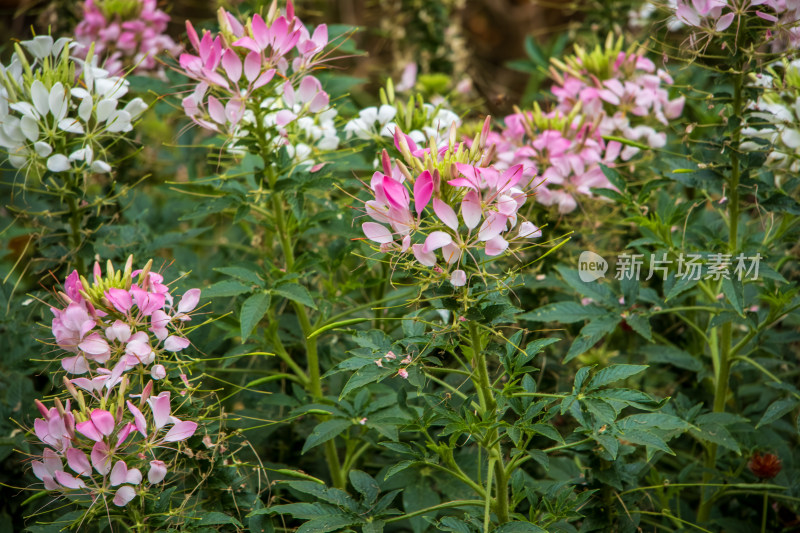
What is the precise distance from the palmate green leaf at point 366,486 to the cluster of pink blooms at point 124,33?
1.33 m

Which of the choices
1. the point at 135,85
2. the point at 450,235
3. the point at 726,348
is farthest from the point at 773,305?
the point at 135,85

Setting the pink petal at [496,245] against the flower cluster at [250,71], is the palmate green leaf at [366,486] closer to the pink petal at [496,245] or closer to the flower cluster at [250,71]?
the pink petal at [496,245]

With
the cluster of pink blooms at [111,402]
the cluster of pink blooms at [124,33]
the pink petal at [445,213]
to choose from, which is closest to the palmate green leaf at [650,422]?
the pink petal at [445,213]

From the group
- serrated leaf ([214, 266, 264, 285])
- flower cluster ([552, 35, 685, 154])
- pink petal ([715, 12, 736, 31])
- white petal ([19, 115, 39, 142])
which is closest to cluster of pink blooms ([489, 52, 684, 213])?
flower cluster ([552, 35, 685, 154])

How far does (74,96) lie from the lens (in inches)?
52.2

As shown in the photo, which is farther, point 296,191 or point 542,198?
point 542,198

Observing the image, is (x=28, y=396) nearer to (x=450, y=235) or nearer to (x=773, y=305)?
(x=450, y=235)

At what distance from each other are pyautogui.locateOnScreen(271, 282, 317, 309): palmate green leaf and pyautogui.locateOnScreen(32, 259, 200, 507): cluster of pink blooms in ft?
0.57

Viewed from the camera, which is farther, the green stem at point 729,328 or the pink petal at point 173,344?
the green stem at point 729,328

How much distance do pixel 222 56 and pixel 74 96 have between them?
356 millimetres

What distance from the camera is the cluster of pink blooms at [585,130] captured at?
156 cm

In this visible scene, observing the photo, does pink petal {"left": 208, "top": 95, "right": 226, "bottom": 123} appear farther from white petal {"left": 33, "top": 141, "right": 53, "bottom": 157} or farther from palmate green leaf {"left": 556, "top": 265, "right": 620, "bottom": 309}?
palmate green leaf {"left": 556, "top": 265, "right": 620, "bottom": 309}

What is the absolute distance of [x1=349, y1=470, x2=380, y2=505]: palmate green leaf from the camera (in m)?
1.12

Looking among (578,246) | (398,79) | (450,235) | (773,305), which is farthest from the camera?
(398,79)
